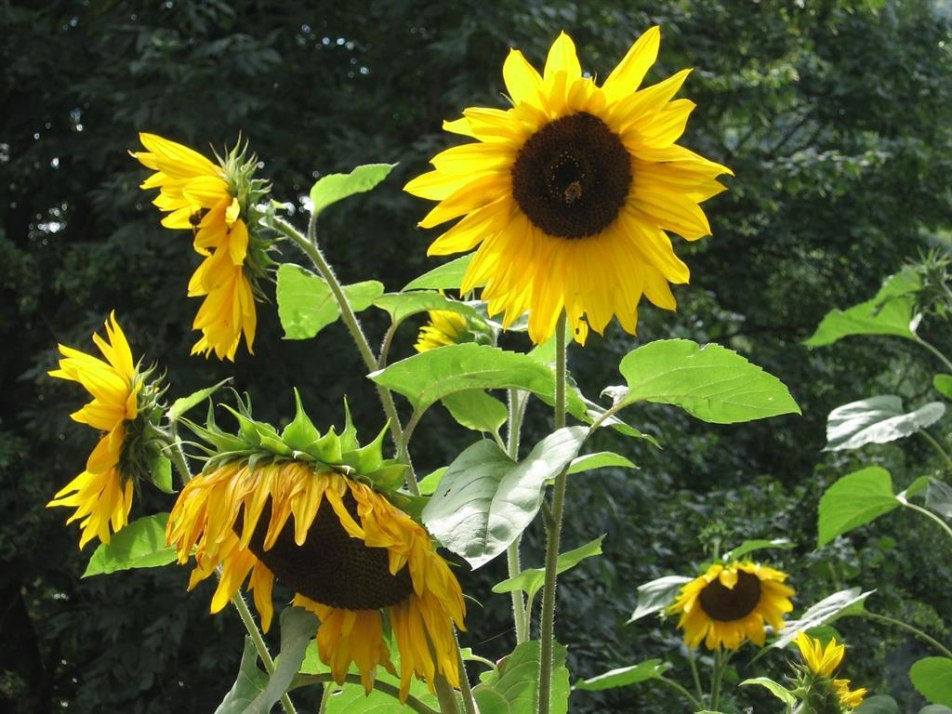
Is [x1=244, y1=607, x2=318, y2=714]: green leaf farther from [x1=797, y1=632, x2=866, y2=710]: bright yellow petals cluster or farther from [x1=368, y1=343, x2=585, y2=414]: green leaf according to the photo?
[x1=797, y1=632, x2=866, y2=710]: bright yellow petals cluster

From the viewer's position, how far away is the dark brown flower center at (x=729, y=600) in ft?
5.49

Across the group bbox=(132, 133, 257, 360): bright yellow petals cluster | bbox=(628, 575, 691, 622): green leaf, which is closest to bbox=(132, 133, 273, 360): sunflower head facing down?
bbox=(132, 133, 257, 360): bright yellow petals cluster

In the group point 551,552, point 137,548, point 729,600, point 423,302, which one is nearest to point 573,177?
point 423,302

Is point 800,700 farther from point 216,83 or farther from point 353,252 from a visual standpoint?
point 216,83

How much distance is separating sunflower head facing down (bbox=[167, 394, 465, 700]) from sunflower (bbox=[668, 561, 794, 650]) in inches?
42.0

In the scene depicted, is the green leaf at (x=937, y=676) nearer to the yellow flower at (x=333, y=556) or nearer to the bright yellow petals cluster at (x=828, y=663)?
the bright yellow petals cluster at (x=828, y=663)

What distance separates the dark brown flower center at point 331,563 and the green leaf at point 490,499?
4 centimetres

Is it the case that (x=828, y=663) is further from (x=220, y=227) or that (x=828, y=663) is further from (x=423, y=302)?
(x=220, y=227)

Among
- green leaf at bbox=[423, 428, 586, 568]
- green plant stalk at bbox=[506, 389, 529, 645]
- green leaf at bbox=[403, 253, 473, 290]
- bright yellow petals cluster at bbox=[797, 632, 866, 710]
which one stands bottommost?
bright yellow petals cluster at bbox=[797, 632, 866, 710]

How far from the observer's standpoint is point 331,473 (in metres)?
0.61

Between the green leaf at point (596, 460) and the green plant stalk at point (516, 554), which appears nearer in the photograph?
the green leaf at point (596, 460)

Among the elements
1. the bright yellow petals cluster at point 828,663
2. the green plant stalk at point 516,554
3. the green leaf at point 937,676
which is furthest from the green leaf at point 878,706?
the green plant stalk at point 516,554

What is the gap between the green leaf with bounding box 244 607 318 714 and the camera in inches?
22.8

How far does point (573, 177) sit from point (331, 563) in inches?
10.4
